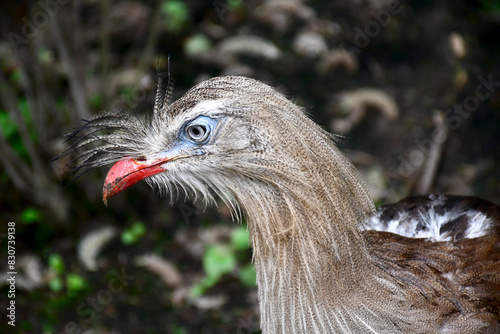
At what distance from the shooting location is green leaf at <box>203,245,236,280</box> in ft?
11.2

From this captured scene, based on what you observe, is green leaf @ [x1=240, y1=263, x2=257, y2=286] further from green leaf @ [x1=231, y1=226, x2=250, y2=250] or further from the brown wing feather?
the brown wing feather

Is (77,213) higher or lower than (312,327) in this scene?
higher

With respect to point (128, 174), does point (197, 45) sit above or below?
above

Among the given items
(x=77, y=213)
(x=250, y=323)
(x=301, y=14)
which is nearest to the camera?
(x=250, y=323)

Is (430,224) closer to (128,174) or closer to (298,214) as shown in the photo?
(298,214)

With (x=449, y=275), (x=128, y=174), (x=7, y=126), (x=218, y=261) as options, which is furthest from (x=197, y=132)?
(x=7, y=126)

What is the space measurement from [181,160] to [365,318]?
77 centimetres

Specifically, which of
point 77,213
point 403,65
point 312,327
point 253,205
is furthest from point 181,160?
point 403,65

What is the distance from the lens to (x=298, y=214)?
66.7 inches

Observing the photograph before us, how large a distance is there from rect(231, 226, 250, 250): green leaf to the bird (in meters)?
1.61

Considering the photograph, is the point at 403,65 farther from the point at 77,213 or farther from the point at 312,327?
the point at 312,327

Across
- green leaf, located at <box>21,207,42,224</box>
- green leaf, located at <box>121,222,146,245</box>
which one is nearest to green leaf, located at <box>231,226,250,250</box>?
green leaf, located at <box>121,222,146,245</box>

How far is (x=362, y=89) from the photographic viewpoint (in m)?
4.53

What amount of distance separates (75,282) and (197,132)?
6.90 ft
